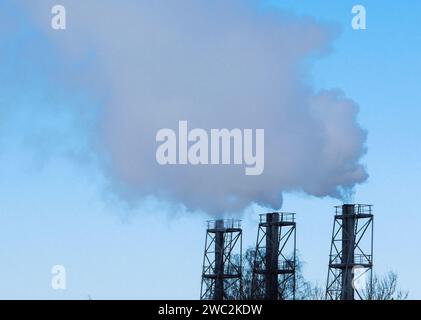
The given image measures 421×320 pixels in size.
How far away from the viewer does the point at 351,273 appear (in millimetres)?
58312

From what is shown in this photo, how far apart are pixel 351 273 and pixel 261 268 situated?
9.02 m
